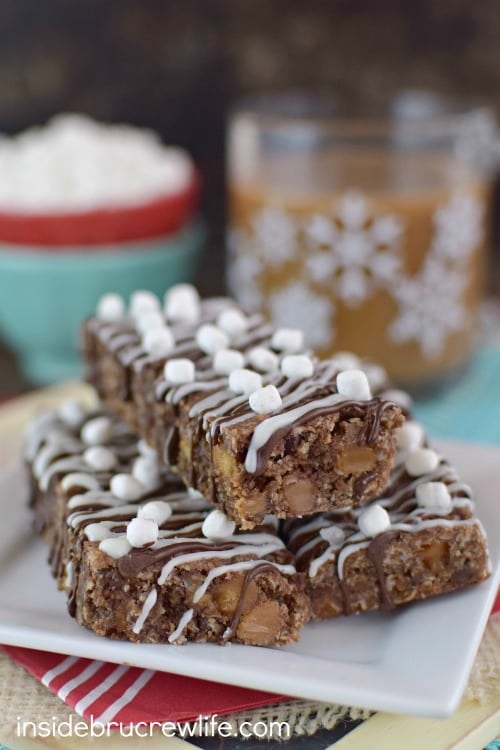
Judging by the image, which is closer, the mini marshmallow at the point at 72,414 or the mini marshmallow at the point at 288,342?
the mini marshmallow at the point at 288,342

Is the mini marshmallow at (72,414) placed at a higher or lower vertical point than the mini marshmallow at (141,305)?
lower

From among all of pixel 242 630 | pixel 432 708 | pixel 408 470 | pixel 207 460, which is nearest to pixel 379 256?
pixel 408 470

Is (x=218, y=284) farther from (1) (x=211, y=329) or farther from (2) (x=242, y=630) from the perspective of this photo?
(2) (x=242, y=630)

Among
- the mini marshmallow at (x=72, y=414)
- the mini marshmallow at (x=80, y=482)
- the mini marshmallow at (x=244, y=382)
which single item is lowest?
the mini marshmallow at (x=72, y=414)

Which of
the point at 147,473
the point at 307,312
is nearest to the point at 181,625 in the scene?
the point at 147,473

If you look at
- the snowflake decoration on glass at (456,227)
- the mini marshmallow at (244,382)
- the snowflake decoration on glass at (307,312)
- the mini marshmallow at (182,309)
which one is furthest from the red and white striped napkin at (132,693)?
the snowflake decoration on glass at (456,227)

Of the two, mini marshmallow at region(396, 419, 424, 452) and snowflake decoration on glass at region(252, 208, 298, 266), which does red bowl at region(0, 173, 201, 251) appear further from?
mini marshmallow at region(396, 419, 424, 452)

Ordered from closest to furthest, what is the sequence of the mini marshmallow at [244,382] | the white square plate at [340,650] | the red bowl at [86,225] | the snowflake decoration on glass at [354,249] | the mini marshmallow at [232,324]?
the white square plate at [340,650], the mini marshmallow at [244,382], the mini marshmallow at [232,324], the snowflake decoration on glass at [354,249], the red bowl at [86,225]

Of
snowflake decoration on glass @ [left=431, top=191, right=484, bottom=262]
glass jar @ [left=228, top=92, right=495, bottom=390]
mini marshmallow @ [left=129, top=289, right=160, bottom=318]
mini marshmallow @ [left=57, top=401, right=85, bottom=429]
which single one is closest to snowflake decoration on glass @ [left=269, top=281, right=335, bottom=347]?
glass jar @ [left=228, top=92, right=495, bottom=390]

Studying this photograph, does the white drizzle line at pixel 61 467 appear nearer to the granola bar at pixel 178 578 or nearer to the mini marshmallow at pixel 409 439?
the granola bar at pixel 178 578
